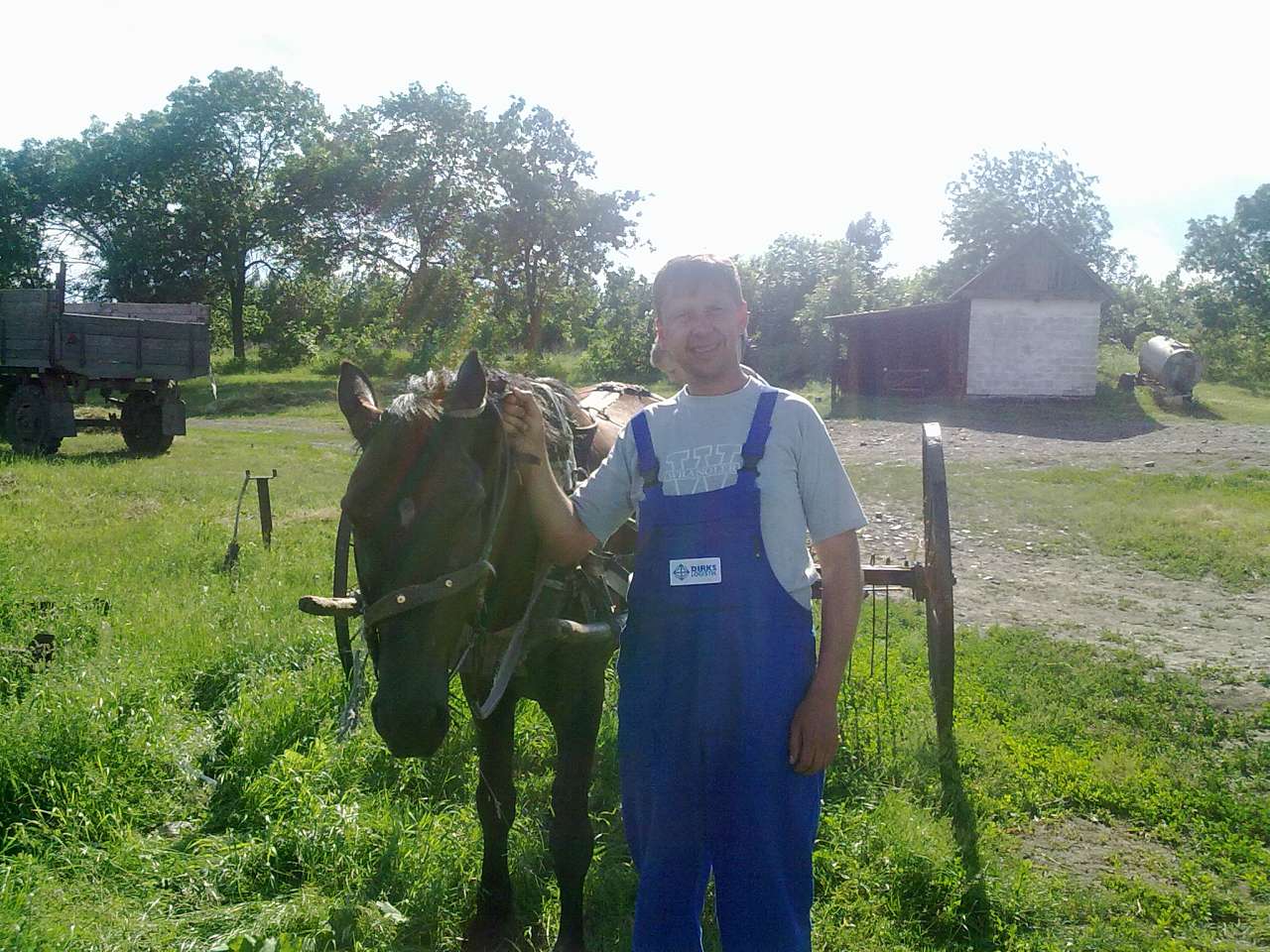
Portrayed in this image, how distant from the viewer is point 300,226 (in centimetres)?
3534

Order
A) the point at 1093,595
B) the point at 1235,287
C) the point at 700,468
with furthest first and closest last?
1. the point at 1235,287
2. the point at 1093,595
3. the point at 700,468

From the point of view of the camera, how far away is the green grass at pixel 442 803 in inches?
119

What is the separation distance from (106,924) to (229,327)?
4286 centimetres

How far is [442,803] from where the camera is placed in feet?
12.5

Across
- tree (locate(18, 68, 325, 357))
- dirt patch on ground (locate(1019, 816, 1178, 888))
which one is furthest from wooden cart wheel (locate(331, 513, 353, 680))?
tree (locate(18, 68, 325, 357))

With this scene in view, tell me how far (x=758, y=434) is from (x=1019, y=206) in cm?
5835

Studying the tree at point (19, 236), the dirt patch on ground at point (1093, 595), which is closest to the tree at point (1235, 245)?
the dirt patch on ground at point (1093, 595)

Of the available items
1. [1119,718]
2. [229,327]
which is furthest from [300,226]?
[1119,718]

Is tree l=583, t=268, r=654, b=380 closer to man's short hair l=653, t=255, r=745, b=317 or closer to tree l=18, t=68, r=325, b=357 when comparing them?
tree l=18, t=68, r=325, b=357

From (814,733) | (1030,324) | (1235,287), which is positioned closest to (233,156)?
(1030,324)

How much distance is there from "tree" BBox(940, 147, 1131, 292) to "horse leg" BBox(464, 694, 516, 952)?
175 ft

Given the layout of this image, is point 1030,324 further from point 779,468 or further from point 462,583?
point 462,583

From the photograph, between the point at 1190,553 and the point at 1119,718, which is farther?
the point at 1190,553

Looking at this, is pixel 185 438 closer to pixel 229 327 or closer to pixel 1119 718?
pixel 1119 718
